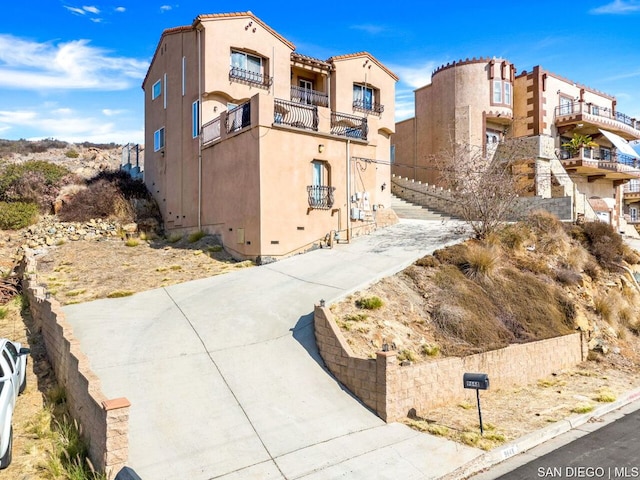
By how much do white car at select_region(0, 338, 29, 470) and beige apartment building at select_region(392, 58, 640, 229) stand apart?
23581 millimetres

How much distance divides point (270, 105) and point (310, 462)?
13041 mm

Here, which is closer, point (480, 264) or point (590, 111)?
point (480, 264)

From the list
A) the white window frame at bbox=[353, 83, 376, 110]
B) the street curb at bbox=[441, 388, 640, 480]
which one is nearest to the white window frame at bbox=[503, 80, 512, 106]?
the white window frame at bbox=[353, 83, 376, 110]

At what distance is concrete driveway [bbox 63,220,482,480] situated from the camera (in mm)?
6895

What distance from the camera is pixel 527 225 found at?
18984 millimetres

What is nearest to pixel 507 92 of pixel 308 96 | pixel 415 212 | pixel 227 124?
pixel 415 212

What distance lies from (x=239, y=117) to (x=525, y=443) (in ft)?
49.2

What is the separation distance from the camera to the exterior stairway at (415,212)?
24875 mm

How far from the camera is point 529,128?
3136 centimetres

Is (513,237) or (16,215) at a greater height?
(16,215)

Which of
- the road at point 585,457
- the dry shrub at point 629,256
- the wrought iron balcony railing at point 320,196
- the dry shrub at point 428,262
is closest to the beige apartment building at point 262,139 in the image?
the wrought iron balcony railing at point 320,196

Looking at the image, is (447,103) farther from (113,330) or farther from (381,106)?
(113,330)

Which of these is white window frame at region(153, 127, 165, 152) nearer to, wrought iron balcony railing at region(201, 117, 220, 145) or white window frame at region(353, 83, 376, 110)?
wrought iron balcony railing at region(201, 117, 220, 145)

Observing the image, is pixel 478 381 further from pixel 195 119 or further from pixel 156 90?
pixel 156 90
